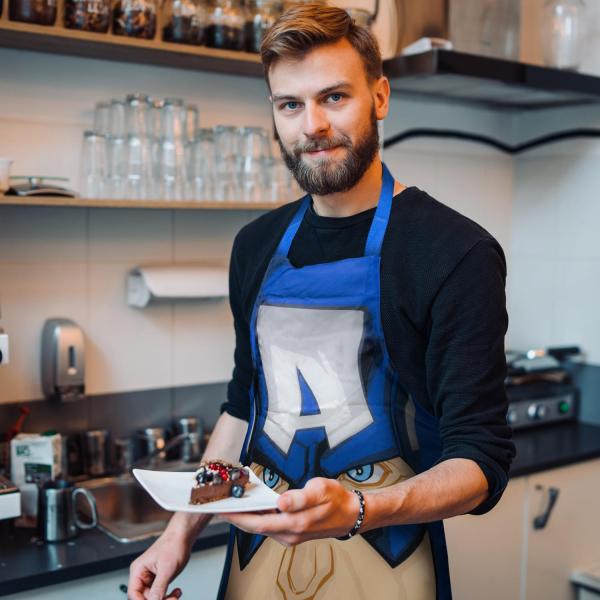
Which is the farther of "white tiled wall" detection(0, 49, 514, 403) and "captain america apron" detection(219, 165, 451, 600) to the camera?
"white tiled wall" detection(0, 49, 514, 403)

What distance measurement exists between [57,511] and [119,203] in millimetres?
690

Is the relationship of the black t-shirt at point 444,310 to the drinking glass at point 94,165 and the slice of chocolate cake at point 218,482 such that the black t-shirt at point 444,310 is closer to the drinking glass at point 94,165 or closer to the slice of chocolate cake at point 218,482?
the slice of chocolate cake at point 218,482

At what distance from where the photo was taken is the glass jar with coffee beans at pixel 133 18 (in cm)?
212

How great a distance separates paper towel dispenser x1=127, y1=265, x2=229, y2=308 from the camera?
7.58ft

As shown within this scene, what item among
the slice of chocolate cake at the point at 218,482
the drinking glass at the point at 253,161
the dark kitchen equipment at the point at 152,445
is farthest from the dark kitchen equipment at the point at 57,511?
the drinking glass at the point at 253,161

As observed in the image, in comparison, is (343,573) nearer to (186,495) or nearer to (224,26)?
(186,495)

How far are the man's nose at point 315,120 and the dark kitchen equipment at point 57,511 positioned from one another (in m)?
0.98

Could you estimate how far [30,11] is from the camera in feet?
6.51

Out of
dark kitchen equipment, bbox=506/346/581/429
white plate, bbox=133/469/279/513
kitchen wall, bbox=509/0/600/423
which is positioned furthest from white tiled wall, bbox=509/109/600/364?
white plate, bbox=133/469/279/513

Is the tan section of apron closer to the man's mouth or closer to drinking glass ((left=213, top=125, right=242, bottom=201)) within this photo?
the man's mouth

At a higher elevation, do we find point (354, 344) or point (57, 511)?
point (354, 344)

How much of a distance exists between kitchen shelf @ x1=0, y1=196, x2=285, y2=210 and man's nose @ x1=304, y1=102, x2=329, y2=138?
784mm

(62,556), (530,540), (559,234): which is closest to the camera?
(62,556)

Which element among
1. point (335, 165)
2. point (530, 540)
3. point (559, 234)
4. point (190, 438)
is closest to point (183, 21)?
point (335, 165)
